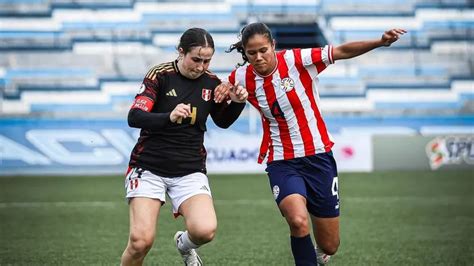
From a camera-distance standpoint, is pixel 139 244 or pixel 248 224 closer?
pixel 139 244

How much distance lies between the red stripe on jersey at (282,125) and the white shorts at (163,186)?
700 millimetres

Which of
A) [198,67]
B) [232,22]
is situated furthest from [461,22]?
[198,67]

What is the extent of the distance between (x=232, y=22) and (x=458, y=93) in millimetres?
6461

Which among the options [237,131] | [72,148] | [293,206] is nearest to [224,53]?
[237,131]

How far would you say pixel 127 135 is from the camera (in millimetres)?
19406

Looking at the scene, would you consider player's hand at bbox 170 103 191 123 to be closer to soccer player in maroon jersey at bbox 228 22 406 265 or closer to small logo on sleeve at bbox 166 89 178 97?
small logo on sleeve at bbox 166 89 178 97

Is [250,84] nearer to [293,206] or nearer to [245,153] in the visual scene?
[293,206]

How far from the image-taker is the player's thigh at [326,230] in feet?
23.0

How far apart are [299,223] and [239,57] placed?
17.3 meters

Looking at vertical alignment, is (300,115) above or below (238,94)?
below

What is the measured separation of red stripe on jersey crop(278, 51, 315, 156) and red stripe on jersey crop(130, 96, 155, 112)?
1120 mm

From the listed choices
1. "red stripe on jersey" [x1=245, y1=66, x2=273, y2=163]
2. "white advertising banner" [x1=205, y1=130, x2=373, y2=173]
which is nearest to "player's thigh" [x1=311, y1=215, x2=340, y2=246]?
"red stripe on jersey" [x1=245, y1=66, x2=273, y2=163]

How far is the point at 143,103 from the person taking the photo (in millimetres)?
6297

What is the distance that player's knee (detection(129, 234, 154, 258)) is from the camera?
241 inches
